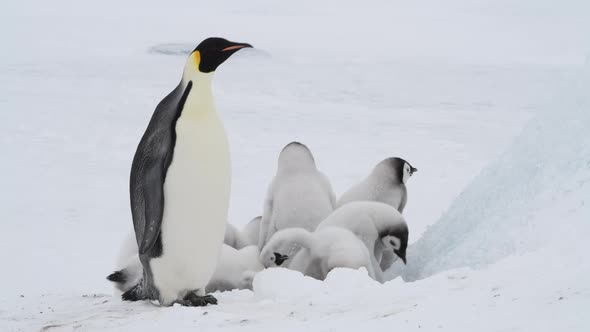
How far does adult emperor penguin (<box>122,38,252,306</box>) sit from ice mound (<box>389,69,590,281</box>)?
2.77ft

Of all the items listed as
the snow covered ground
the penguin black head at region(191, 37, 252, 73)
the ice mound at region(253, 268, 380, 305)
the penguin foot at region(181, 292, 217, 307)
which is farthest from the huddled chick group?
the penguin black head at region(191, 37, 252, 73)

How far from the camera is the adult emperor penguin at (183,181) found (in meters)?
2.58

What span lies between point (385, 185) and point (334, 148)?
3.81 meters

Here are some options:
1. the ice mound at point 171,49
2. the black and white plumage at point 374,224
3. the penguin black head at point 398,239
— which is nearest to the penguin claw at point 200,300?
the black and white plumage at point 374,224

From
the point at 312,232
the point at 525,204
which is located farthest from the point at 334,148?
the point at 525,204

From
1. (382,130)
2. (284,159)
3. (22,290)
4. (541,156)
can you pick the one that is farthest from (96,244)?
(382,130)

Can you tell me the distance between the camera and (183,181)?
2.60m

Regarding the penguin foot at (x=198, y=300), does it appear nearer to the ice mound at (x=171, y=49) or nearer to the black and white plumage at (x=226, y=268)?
the black and white plumage at (x=226, y=268)

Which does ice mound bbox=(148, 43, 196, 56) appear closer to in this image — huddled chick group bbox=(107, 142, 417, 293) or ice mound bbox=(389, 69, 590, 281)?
huddled chick group bbox=(107, 142, 417, 293)

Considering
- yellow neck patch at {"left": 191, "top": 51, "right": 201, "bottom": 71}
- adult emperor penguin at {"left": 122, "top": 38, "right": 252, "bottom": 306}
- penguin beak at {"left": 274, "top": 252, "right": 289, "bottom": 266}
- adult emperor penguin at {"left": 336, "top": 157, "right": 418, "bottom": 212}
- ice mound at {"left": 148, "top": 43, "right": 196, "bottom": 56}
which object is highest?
yellow neck patch at {"left": 191, "top": 51, "right": 201, "bottom": 71}

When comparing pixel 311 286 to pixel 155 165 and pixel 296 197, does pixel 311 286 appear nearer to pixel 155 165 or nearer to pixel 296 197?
pixel 155 165

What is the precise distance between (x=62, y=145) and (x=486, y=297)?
6.29 metres

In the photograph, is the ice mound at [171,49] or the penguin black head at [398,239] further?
the ice mound at [171,49]

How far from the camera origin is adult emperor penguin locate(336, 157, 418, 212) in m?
4.06
